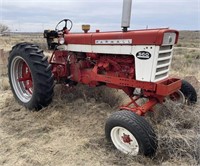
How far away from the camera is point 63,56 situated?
5.39 m

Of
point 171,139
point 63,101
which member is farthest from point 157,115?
point 63,101

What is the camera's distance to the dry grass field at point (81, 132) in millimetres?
3404

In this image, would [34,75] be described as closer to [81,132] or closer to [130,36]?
[81,132]

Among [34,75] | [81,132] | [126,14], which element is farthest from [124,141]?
[34,75]

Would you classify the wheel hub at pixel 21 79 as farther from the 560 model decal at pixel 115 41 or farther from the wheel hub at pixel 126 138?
the wheel hub at pixel 126 138

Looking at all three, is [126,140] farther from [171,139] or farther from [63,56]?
[63,56]

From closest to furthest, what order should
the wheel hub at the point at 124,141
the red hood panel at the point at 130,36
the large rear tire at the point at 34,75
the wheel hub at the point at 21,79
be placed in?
1. the wheel hub at the point at 124,141
2. the red hood panel at the point at 130,36
3. the large rear tire at the point at 34,75
4. the wheel hub at the point at 21,79

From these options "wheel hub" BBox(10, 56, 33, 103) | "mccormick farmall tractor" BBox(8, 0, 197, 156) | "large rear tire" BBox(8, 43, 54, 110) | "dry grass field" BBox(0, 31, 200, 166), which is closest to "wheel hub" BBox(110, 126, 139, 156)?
"mccormick farmall tractor" BBox(8, 0, 197, 156)

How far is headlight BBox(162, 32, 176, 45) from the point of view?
12.3 feet

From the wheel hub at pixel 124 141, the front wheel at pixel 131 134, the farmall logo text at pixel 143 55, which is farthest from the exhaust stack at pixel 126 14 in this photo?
the wheel hub at pixel 124 141

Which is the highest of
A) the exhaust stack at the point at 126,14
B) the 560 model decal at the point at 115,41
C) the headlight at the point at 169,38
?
the exhaust stack at the point at 126,14

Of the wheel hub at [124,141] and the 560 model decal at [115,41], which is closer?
the wheel hub at [124,141]

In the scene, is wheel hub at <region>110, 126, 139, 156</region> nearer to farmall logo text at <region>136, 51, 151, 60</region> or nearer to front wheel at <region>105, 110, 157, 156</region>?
front wheel at <region>105, 110, 157, 156</region>

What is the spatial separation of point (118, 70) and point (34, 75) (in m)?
1.53
